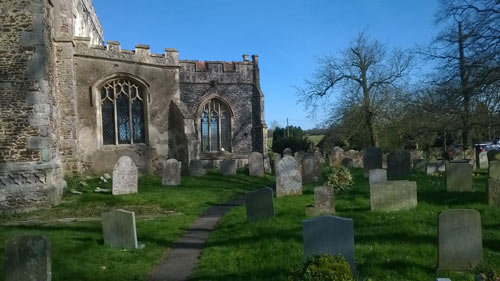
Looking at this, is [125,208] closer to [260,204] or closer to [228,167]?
[260,204]

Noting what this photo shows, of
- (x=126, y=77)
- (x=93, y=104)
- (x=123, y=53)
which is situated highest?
(x=123, y=53)

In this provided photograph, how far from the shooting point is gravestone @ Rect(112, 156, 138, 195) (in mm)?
12023

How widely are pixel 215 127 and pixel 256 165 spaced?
7789 mm

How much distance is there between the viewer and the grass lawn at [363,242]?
4914 mm

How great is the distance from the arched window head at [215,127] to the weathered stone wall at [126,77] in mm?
6090

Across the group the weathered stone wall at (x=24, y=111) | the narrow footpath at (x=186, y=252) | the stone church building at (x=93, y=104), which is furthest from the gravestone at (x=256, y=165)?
the weathered stone wall at (x=24, y=111)

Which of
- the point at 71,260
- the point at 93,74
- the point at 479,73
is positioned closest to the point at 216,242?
the point at 71,260

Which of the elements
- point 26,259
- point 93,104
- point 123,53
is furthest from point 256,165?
point 26,259

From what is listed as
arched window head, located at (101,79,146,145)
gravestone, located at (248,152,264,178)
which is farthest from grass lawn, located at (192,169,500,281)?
arched window head, located at (101,79,146,145)

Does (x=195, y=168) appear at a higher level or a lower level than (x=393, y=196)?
higher

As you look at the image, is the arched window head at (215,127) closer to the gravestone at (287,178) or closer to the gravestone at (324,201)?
the gravestone at (287,178)

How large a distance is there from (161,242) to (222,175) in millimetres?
10783

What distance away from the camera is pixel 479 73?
12.3m

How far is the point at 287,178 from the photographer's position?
35.7 feet
